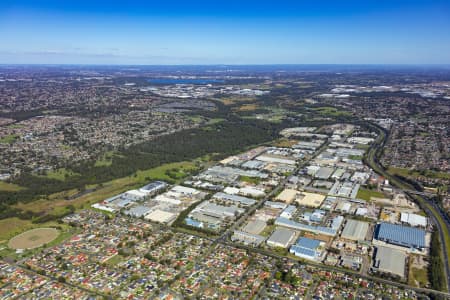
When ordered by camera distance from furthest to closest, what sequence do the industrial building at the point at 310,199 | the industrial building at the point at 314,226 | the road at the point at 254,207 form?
the industrial building at the point at 310,199 < the industrial building at the point at 314,226 < the road at the point at 254,207

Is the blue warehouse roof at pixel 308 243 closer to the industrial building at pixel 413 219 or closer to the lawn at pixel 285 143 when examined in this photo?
the industrial building at pixel 413 219

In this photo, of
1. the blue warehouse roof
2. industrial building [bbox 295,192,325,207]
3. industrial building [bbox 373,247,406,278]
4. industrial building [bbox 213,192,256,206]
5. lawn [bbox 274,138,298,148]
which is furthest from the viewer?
lawn [bbox 274,138,298,148]

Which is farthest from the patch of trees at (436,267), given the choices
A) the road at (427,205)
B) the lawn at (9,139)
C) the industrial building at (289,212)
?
the lawn at (9,139)

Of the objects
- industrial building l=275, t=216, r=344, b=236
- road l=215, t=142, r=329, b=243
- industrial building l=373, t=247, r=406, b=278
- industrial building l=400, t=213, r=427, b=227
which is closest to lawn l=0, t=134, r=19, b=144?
road l=215, t=142, r=329, b=243

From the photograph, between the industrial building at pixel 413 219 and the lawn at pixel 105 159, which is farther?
the lawn at pixel 105 159

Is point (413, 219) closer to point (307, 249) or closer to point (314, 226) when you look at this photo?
point (314, 226)

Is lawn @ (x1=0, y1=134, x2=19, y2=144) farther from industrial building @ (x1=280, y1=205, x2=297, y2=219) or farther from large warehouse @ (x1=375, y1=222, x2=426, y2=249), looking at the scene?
large warehouse @ (x1=375, y1=222, x2=426, y2=249)
